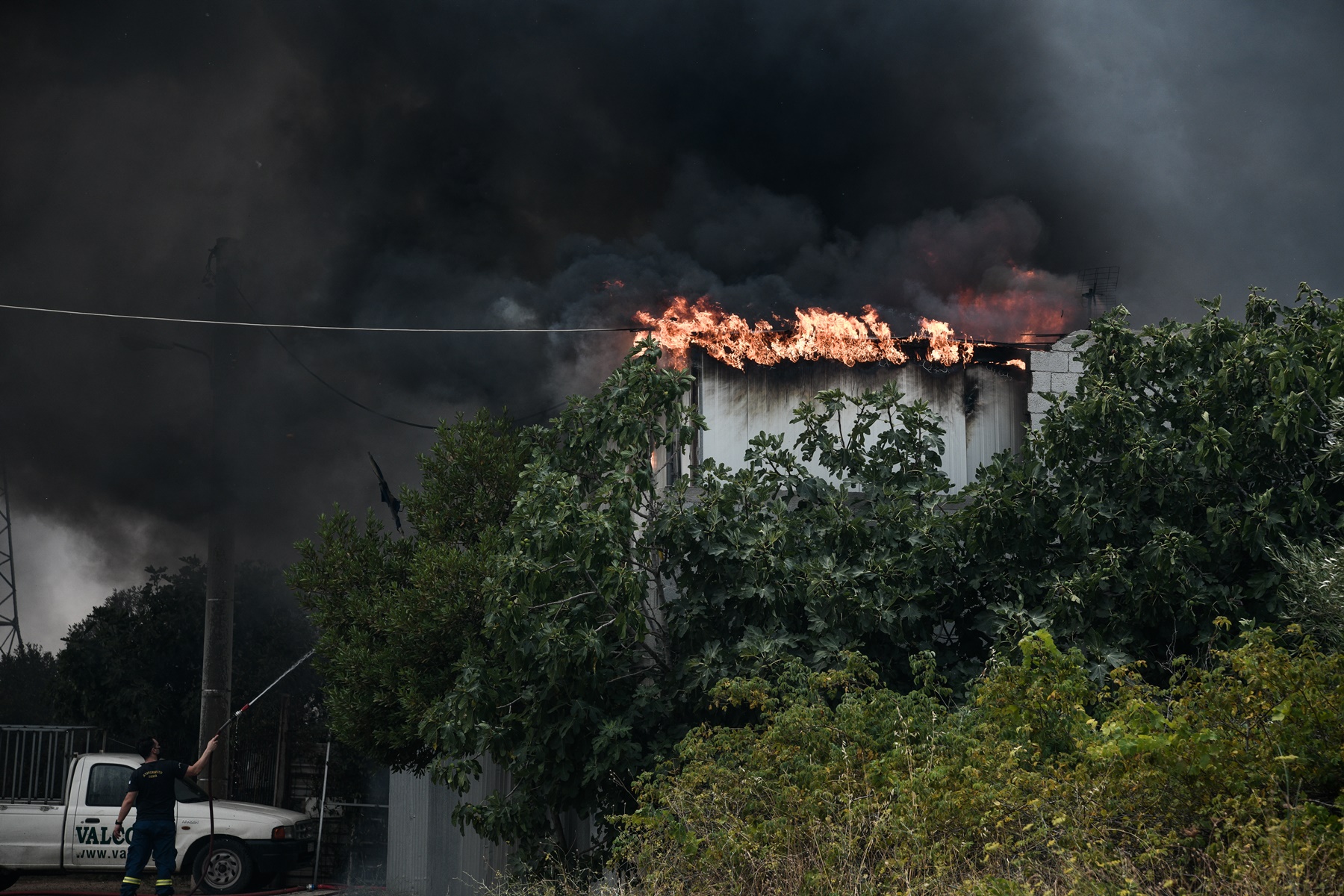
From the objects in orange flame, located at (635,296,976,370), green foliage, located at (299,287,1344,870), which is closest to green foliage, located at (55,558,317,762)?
green foliage, located at (299,287,1344,870)

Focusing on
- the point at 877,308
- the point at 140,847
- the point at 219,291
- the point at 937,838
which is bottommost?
the point at 140,847

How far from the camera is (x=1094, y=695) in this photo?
6.39 metres

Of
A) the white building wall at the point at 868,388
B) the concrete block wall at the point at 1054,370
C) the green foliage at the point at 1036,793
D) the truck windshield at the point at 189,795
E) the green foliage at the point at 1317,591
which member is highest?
the concrete block wall at the point at 1054,370

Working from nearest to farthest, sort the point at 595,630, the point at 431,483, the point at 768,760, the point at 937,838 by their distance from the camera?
the point at 937,838, the point at 768,760, the point at 595,630, the point at 431,483

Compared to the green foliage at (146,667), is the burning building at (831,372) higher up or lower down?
higher up

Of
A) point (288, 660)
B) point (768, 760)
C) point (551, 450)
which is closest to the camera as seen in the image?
point (768, 760)

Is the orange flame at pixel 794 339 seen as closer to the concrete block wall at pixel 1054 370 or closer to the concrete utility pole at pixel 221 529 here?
the concrete block wall at pixel 1054 370

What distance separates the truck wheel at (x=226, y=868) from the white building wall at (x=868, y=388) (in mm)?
7917

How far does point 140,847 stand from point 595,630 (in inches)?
215

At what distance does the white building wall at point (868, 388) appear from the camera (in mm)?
11641

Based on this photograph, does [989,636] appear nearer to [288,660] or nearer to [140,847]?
[140,847]

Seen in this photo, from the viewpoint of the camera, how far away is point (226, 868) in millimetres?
13898

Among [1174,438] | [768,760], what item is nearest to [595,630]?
[768,760]

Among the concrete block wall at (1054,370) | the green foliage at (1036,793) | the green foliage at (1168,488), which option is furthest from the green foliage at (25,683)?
the green foliage at (1168,488)
